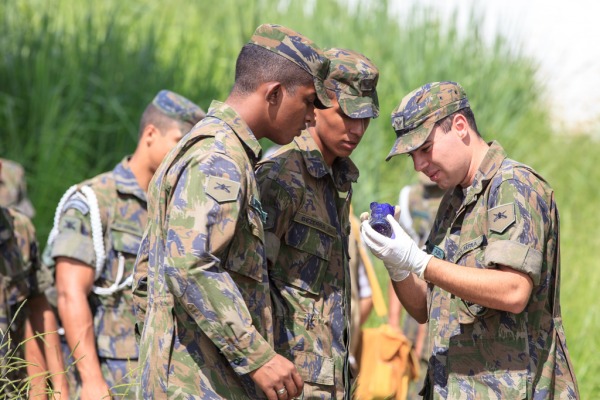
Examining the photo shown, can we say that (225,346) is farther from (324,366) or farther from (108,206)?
(108,206)

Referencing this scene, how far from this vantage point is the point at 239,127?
10.4ft

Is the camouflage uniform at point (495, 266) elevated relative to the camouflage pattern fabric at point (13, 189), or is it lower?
elevated

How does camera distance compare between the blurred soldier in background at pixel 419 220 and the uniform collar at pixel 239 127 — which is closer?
the uniform collar at pixel 239 127

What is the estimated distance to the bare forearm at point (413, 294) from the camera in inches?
144

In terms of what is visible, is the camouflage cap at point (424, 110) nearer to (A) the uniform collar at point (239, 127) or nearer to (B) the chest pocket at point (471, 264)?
(B) the chest pocket at point (471, 264)

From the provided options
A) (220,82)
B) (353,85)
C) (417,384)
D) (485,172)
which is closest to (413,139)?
(485,172)

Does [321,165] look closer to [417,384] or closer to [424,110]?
[424,110]

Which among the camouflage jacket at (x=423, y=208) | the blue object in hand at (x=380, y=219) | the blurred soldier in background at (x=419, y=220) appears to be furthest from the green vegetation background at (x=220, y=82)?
the blue object in hand at (x=380, y=219)

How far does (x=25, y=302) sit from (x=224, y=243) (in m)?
1.59

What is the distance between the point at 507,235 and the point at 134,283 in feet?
4.34

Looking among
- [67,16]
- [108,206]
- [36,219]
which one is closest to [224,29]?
[67,16]

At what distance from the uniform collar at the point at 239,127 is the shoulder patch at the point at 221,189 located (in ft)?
0.78

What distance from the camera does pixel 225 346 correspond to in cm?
291

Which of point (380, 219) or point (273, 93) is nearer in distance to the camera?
point (273, 93)
